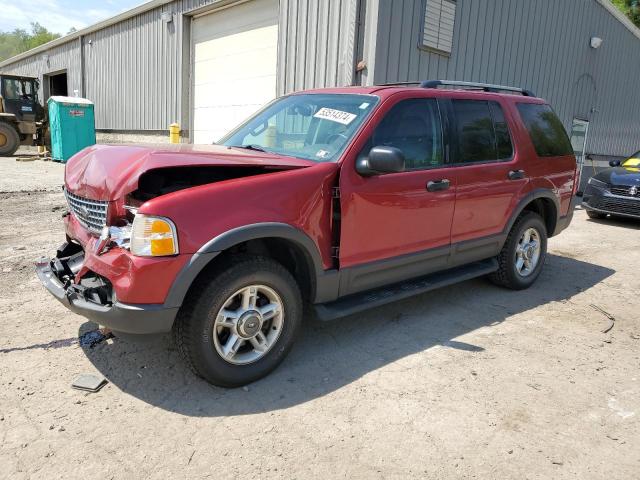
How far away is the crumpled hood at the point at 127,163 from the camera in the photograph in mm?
2871

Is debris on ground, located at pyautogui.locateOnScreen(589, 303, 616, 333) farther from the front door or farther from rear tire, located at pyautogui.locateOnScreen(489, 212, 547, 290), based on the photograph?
the front door

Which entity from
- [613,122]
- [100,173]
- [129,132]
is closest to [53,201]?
[100,173]

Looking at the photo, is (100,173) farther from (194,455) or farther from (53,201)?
(53,201)

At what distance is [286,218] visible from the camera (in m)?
3.09

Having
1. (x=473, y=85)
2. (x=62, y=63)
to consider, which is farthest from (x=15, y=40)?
(x=473, y=85)

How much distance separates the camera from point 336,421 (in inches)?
109

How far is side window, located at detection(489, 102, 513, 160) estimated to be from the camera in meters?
4.65

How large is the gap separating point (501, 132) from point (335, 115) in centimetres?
183

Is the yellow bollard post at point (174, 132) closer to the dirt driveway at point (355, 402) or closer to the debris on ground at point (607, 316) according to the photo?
the dirt driveway at point (355, 402)

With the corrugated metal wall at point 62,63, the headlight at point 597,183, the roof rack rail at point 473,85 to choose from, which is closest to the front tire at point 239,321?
the roof rack rail at point 473,85

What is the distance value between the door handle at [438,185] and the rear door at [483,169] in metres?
0.16

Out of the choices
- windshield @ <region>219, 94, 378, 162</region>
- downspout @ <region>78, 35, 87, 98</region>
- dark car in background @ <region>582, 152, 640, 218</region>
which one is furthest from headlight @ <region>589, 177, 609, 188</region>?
downspout @ <region>78, 35, 87, 98</region>

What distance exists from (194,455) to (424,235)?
236 cm

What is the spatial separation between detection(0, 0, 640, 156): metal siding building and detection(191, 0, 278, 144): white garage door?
313 millimetres
